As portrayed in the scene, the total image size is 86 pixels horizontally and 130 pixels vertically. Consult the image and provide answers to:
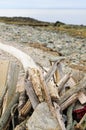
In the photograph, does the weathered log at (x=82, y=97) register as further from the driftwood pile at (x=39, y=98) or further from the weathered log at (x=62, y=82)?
the weathered log at (x=62, y=82)

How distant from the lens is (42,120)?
9359 mm

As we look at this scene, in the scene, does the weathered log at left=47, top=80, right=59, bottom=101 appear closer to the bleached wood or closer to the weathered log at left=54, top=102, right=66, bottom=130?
the weathered log at left=54, top=102, right=66, bottom=130

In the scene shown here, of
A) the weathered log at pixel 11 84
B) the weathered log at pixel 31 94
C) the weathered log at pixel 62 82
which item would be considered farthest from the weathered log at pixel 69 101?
the weathered log at pixel 11 84

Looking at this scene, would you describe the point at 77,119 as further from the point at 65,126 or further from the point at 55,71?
the point at 55,71

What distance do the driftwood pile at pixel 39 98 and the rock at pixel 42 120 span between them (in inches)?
3.5

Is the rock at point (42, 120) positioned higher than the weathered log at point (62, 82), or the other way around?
the weathered log at point (62, 82)

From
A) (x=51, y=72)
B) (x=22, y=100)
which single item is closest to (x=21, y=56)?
(x=51, y=72)

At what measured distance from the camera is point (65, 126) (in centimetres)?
970

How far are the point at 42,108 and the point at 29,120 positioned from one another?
379mm

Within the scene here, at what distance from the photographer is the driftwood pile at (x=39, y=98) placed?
31.6ft

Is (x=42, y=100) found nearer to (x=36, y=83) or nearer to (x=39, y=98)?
(x=39, y=98)

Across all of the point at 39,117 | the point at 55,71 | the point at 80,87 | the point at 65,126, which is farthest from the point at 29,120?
the point at 55,71

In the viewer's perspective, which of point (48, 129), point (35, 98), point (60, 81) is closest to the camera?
point (48, 129)

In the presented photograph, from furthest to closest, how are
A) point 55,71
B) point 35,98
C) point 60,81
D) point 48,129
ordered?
point 55,71, point 60,81, point 35,98, point 48,129
